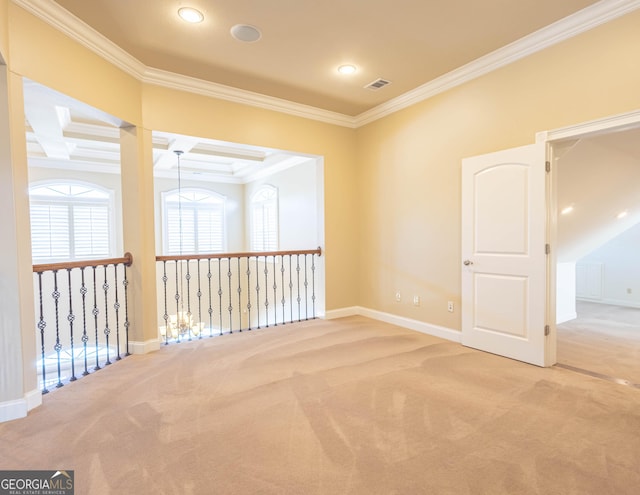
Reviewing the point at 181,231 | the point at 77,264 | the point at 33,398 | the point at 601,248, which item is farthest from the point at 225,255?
the point at 601,248

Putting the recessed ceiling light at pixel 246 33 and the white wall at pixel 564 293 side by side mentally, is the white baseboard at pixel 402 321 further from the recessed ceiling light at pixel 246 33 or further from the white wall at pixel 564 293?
the recessed ceiling light at pixel 246 33

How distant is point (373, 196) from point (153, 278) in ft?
10.2

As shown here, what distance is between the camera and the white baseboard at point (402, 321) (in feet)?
12.7

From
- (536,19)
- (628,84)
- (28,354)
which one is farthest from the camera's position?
(536,19)

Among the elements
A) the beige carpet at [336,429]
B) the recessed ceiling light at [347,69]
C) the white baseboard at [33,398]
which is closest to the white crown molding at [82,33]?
the recessed ceiling light at [347,69]

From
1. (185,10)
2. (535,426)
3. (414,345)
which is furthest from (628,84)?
(185,10)

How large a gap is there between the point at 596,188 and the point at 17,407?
6.15 meters

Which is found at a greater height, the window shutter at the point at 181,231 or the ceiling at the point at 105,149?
the ceiling at the point at 105,149

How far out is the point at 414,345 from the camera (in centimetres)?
372

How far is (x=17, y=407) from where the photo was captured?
2301 mm

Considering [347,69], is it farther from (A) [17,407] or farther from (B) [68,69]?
(A) [17,407]

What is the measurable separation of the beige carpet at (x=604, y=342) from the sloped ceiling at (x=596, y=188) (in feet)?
3.35

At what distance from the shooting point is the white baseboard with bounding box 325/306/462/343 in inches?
152

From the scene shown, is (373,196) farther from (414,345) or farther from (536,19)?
(536,19)
